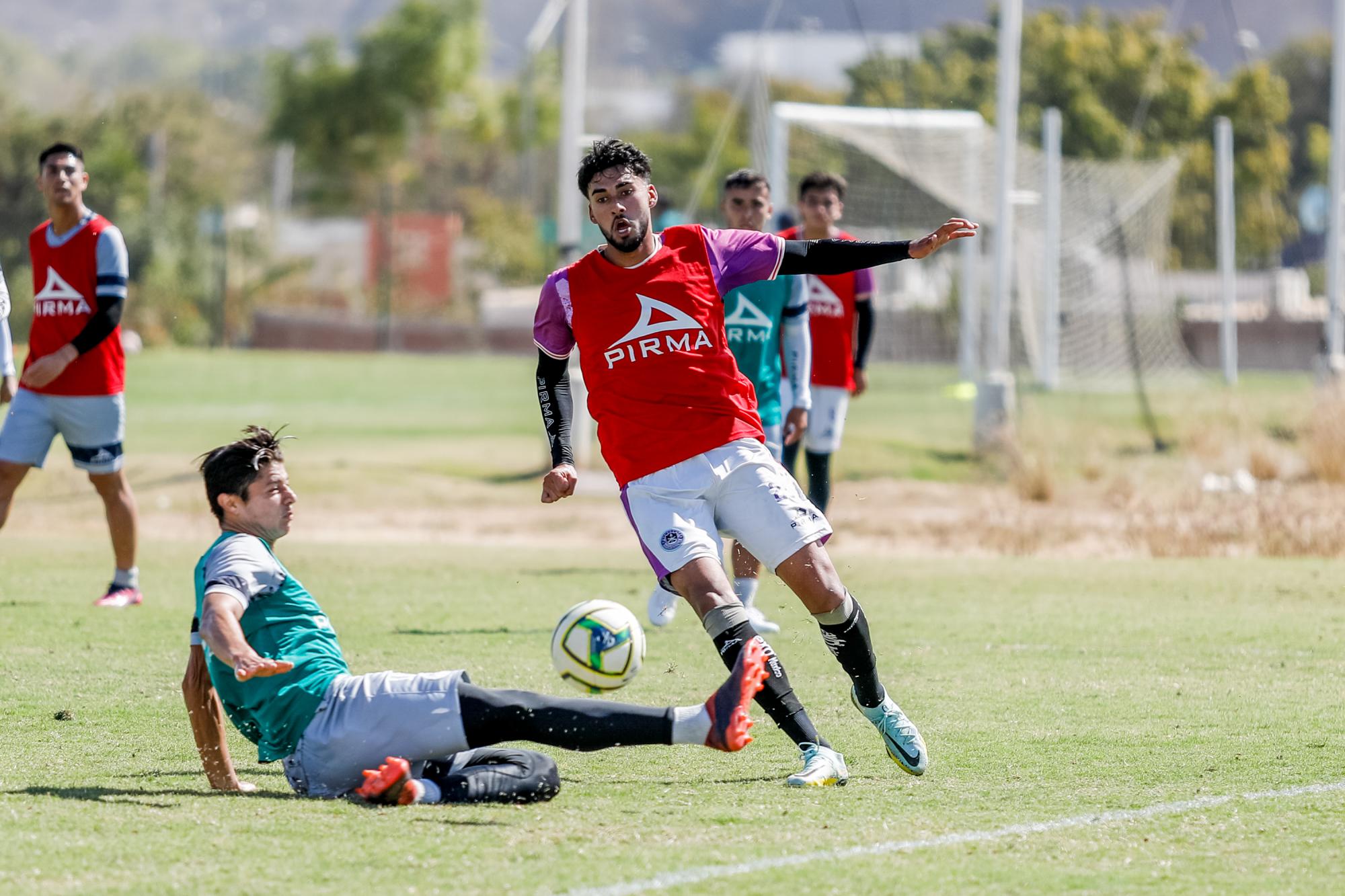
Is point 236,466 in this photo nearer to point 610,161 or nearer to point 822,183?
point 610,161

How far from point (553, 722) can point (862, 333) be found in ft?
19.4

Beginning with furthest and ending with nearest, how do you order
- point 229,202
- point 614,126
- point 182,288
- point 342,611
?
point 229,202 < point 182,288 < point 614,126 < point 342,611

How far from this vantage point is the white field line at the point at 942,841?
14.3 feet

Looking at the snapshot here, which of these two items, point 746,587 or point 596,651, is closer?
point 596,651

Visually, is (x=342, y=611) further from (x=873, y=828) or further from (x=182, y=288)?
(x=182, y=288)

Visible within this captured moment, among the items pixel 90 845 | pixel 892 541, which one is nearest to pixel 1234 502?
pixel 892 541

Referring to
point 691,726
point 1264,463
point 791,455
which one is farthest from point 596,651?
point 1264,463

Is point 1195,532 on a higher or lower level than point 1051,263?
Answer: lower

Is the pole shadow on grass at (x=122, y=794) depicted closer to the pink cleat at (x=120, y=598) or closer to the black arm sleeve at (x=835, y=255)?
the black arm sleeve at (x=835, y=255)

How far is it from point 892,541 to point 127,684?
8.21 metres

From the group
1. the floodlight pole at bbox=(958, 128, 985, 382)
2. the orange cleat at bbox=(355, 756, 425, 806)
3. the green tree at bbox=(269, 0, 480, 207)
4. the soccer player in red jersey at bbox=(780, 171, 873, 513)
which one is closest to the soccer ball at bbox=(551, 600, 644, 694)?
the orange cleat at bbox=(355, 756, 425, 806)

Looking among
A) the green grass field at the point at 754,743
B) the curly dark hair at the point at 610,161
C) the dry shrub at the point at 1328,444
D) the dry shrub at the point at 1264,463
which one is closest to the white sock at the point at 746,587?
the green grass field at the point at 754,743

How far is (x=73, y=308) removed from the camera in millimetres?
9656

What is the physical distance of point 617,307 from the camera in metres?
5.82
